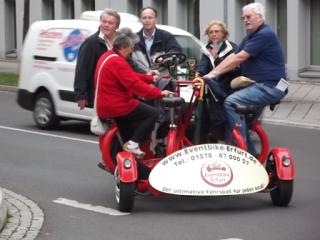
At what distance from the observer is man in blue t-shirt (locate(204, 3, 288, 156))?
373 inches

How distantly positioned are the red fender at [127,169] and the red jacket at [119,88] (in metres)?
0.49

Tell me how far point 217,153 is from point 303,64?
16.5m

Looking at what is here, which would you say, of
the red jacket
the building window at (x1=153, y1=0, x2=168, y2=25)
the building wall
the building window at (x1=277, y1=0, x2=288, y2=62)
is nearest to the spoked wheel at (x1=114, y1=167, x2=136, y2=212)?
the red jacket

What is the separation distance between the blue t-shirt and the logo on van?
5.97 m

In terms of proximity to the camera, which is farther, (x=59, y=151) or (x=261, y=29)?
(x=59, y=151)

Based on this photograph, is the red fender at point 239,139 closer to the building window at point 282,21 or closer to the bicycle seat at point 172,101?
the bicycle seat at point 172,101

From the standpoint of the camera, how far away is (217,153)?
29.2ft

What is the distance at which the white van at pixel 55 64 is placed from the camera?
15375mm

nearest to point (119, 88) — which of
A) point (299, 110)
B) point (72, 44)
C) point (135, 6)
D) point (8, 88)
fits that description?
point (72, 44)

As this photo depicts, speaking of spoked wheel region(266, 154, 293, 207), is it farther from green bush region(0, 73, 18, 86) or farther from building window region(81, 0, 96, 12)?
building window region(81, 0, 96, 12)

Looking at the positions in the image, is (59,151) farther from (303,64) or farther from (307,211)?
(303,64)

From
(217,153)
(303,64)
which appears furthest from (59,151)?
(303,64)

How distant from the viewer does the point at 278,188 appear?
9094 mm

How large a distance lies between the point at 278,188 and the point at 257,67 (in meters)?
1.30
